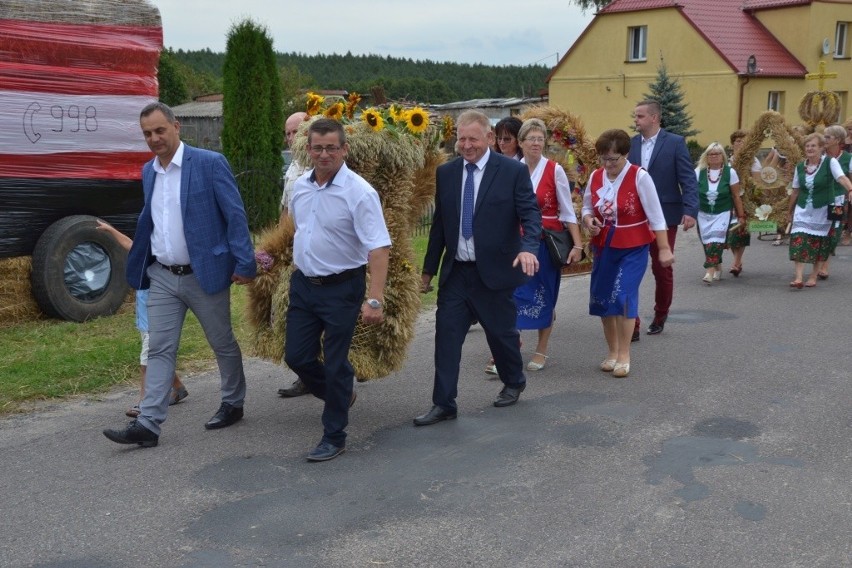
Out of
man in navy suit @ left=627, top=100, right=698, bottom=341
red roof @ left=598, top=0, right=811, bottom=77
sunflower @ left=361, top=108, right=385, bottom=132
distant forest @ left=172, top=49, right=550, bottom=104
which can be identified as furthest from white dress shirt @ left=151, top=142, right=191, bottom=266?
distant forest @ left=172, top=49, right=550, bottom=104

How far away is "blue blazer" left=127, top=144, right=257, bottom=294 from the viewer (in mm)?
5332

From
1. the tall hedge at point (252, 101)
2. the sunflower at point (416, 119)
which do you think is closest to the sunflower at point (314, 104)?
the sunflower at point (416, 119)

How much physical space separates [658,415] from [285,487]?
250 cm

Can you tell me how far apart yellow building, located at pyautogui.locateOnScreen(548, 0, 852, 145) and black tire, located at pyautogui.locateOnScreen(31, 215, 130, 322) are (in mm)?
29740

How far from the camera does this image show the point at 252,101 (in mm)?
15703

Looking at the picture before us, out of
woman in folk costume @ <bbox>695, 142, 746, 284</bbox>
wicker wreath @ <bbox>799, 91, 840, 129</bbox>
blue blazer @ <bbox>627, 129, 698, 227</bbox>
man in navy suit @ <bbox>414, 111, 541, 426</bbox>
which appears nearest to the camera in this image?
man in navy suit @ <bbox>414, 111, 541, 426</bbox>

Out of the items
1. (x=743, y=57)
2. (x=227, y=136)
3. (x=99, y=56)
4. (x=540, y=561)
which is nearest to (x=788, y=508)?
(x=540, y=561)

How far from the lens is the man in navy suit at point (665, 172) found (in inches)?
322

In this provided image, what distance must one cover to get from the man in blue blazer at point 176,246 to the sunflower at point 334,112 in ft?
2.80

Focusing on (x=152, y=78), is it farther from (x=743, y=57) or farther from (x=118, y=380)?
(x=743, y=57)

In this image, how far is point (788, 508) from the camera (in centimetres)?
453

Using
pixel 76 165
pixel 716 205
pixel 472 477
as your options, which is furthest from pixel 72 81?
pixel 716 205

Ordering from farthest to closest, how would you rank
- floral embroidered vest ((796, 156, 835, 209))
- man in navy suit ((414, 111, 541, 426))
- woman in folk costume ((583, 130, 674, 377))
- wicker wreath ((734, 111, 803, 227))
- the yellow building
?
the yellow building
wicker wreath ((734, 111, 803, 227))
floral embroidered vest ((796, 156, 835, 209))
woman in folk costume ((583, 130, 674, 377))
man in navy suit ((414, 111, 541, 426))

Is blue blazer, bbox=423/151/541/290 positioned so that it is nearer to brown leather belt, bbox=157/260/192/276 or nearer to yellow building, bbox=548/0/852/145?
brown leather belt, bbox=157/260/192/276
